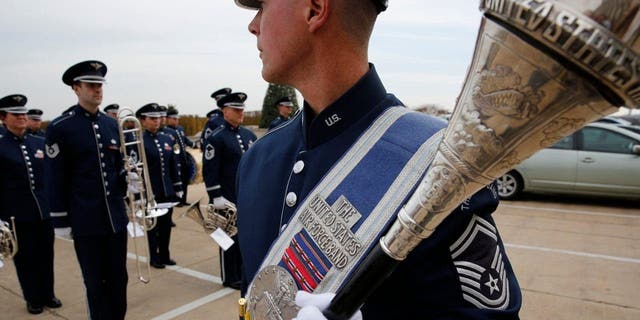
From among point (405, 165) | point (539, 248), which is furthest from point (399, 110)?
point (539, 248)

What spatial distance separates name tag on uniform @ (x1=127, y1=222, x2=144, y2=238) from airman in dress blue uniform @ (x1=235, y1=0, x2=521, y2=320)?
3.34m

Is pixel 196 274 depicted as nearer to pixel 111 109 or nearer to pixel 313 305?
pixel 313 305

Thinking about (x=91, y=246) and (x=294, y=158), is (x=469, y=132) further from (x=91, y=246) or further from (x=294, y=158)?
(x=91, y=246)

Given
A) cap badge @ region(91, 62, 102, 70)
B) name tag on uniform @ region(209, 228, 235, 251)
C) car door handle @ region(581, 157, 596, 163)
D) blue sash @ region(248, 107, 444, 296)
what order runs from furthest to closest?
car door handle @ region(581, 157, 596, 163) → cap badge @ region(91, 62, 102, 70) → name tag on uniform @ region(209, 228, 235, 251) → blue sash @ region(248, 107, 444, 296)

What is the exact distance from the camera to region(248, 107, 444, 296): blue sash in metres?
1.01

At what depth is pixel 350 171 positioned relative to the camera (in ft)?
3.73

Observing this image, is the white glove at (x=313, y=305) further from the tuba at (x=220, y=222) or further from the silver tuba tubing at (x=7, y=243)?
the silver tuba tubing at (x=7, y=243)

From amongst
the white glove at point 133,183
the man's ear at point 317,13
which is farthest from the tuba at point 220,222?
the man's ear at point 317,13

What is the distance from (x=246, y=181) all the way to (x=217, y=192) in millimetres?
3510

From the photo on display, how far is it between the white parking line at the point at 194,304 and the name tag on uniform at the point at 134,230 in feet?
2.72

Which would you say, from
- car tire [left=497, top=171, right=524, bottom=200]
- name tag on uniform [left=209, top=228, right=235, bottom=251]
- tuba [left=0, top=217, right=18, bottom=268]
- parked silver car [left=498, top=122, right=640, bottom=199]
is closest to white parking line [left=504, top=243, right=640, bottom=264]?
parked silver car [left=498, top=122, right=640, bottom=199]

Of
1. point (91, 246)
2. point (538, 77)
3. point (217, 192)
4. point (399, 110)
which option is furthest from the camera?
point (217, 192)

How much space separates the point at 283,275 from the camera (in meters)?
1.08

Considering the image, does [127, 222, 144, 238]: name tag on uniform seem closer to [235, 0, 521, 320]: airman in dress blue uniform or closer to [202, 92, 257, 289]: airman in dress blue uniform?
[202, 92, 257, 289]: airman in dress blue uniform
